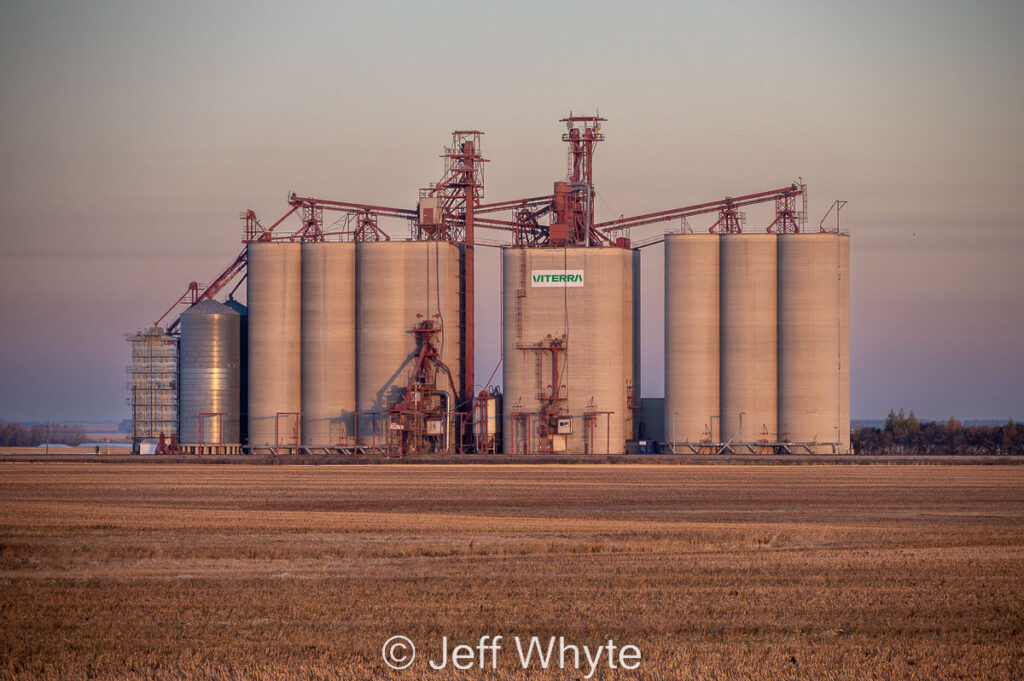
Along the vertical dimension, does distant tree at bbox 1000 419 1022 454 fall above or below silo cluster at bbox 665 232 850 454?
below

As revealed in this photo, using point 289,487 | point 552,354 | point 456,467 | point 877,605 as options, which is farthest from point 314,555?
point 552,354

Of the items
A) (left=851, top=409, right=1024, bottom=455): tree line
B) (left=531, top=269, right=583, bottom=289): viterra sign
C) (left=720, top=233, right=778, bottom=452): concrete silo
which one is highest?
(left=531, top=269, right=583, bottom=289): viterra sign

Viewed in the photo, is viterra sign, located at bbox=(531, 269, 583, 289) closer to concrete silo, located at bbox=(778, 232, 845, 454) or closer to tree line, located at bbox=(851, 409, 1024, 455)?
concrete silo, located at bbox=(778, 232, 845, 454)

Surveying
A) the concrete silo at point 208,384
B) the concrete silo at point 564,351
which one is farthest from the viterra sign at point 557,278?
the concrete silo at point 208,384

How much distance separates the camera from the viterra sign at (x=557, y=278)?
3369 inches

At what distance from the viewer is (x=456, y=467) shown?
77500 millimetres

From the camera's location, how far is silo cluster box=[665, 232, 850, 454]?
8394cm

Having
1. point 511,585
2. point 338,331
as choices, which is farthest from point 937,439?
point 511,585

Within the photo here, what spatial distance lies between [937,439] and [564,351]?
52.4 m

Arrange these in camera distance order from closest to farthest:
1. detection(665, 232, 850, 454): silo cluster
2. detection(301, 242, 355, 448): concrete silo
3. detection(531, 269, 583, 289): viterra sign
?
detection(665, 232, 850, 454): silo cluster → detection(531, 269, 583, 289): viterra sign → detection(301, 242, 355, 448): concrete silo

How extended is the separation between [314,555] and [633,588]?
842cm

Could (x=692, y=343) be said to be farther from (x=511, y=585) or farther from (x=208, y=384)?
(x=511, y=585)

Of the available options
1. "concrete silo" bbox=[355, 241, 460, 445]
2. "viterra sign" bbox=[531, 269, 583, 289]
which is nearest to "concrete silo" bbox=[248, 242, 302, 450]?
"concrete silo" bbox=[355, 241, 460, 445]

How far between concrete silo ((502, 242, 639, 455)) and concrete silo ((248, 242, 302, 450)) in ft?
52.6
